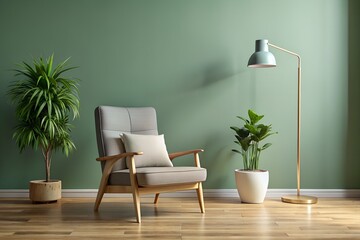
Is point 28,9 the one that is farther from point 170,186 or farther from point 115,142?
point 170,186

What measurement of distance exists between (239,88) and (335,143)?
1164 millimetres

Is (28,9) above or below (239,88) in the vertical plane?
above

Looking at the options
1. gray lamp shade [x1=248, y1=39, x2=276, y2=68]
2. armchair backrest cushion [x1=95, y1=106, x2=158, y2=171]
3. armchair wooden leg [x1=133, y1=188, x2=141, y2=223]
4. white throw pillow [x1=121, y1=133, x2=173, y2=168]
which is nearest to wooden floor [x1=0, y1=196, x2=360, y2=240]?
armchair wooden leg [x1=133, y1=188, x2=141, y2=223]

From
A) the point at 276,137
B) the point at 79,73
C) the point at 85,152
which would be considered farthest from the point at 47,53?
the point at 276,137

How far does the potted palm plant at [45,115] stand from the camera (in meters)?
4.39

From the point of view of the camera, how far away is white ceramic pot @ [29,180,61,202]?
Answer: 4.43 metres

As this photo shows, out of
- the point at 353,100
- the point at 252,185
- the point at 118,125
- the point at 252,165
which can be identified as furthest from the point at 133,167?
the point at 353,100

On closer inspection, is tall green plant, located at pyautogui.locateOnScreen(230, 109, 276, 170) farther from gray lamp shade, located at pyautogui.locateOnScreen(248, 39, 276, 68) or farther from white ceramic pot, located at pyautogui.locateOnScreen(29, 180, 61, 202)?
white ceramic pot, located at pyautogui.locateOnScreen(29, 180, 61, 202)

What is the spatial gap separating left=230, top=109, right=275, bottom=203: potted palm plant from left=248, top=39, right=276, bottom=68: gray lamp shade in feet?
1.54

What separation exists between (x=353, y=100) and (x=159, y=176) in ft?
8.15

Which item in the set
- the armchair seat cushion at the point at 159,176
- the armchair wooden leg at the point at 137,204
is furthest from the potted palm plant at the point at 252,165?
the armchair wooden leg at the point at 137,204

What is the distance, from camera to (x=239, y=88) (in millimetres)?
4961

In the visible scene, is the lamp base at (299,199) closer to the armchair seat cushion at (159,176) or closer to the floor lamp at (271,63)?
the floor lamp at (271,63)

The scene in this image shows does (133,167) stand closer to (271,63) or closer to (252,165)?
(252,165)
